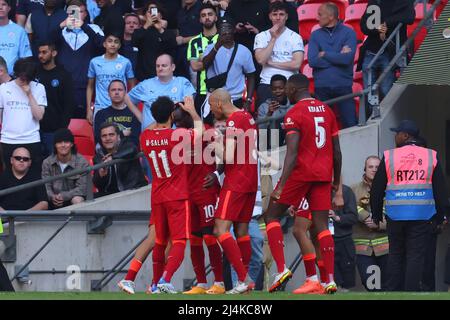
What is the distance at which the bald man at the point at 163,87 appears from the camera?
20.5 metres

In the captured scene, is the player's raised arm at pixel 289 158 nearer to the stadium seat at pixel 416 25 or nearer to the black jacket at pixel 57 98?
the stadium seat at pixel 416 25

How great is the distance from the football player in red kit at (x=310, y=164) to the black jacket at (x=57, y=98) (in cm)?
618

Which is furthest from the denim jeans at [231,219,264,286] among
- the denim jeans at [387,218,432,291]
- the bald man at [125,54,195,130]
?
the bald man at [125,54,195,130]

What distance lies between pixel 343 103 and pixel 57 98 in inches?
153

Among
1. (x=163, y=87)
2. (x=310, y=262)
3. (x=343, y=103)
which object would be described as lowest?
(x=310, y=262)

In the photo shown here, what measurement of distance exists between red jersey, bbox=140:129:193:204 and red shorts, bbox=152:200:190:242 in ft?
0.20

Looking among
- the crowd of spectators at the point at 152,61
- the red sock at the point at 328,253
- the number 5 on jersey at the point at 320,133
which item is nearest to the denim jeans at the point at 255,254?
the crowd of spectators at the point at 152,61

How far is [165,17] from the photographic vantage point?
73.8 feet

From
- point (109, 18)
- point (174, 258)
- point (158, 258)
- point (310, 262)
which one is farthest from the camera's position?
point (109, 18)

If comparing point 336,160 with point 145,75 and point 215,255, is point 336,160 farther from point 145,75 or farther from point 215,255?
point 145,75

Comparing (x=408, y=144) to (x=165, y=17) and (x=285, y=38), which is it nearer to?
(x=285, y=38)

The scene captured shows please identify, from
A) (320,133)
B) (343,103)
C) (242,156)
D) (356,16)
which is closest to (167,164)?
(242,156)

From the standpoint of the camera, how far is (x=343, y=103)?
67.3ft

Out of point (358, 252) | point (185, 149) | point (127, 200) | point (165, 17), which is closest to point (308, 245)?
point (185, 149)
